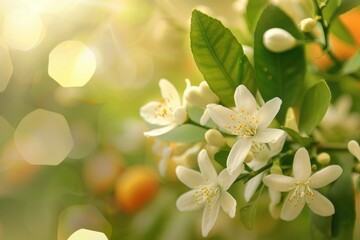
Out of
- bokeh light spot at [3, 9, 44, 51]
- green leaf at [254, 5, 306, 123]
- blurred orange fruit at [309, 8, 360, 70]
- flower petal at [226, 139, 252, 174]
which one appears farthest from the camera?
bokeh light spot at [3, 9, 44, 51]

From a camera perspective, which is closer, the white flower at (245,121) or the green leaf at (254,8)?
the white flower at (245,121)

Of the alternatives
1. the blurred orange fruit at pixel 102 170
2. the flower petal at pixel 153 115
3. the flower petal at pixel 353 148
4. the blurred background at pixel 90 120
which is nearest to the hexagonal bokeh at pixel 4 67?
the blurred background at pixel 90 120

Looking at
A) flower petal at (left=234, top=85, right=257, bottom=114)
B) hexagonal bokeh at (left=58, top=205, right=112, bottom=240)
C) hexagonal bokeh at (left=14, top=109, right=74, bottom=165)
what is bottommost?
hexagonal bokeh at (left=58, top=205, right=112, bottom=240)

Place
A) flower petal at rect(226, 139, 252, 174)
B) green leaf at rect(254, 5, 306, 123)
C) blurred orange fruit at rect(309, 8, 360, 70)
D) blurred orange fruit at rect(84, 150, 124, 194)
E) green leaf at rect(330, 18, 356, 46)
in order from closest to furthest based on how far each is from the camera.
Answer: flower petal at rect(226, 139, 252, 174) < green leaf at rect(254, 5, 306, 123) < green leaf at rect(330, 18, 356, 46) < blurred orange fruit at rect(309, 8, 360, 70) < blurred orange fruit at rect(84, 150, 124, 194)

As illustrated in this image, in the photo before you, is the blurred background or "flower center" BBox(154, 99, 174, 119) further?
the blurred background

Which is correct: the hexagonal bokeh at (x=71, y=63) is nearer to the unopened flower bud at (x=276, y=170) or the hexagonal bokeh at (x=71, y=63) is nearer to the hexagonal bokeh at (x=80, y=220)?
Answer: the hexagonal bokeh at (x=80, y=220)

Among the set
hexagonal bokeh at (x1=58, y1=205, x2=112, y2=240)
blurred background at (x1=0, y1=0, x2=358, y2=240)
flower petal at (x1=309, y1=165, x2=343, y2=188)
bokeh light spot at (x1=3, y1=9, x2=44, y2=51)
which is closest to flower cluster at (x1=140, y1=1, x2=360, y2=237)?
A: flower petal at (x1=309, y1=165, x2=343, y2=188)

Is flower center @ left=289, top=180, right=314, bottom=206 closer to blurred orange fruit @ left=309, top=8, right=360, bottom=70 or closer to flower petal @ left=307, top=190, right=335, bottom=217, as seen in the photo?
flower petal @ left=307, top=190, right=335, bottom=217
